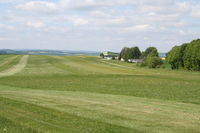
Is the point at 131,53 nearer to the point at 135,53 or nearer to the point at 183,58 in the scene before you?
the point at 135,53

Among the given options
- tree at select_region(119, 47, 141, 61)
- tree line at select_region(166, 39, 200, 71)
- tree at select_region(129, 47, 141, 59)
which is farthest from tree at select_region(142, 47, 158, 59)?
tree line at select_region(166, 39, 200, 71)

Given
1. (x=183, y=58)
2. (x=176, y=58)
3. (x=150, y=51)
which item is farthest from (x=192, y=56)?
(x=150, y=51)

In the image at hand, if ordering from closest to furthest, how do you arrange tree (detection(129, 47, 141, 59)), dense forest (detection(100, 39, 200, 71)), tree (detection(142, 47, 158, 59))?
dense forest (detection(100, 39, 200, 71)), tree (detection(142, 47, 158, 59)), tree (detection(129, 47, 141, 59))

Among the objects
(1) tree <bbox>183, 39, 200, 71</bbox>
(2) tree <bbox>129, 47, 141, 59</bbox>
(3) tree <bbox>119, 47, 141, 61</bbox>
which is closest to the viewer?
(1) tree <bbox>183, 39, 200, 71</bbox>

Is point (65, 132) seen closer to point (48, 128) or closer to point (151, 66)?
point (48, 128)

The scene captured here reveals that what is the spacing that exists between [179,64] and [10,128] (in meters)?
88.6

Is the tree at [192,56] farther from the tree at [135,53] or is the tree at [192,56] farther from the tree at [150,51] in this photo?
the tree at [135,53]

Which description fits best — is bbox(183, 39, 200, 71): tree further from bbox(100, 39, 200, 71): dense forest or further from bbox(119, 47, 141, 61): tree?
bbox(119, 47, 141, 61): tree

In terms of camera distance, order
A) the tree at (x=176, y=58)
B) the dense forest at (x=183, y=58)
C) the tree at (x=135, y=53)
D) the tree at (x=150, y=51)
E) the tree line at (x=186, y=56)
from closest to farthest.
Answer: the tree line at (x=186, y=56), the dense forest at (x=183, y=58), the tree at (x=176, y=58), the tree at (x=150, y=51), the tree at (x=135, y=53)

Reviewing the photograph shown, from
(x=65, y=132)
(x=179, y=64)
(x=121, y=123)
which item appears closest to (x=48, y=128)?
(x=65, y=132)

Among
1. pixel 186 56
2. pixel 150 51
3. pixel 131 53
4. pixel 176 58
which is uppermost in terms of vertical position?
pixel 150 51

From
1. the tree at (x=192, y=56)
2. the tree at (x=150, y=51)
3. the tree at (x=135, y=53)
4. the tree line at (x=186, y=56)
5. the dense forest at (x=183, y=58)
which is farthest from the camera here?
the tree at (x=135, y=53)

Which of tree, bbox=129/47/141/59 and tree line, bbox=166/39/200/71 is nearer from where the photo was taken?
tree line, bbox=166/39/200/71

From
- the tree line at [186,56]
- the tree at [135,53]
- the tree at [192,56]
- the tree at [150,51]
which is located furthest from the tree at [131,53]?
the tree at [192,56]
